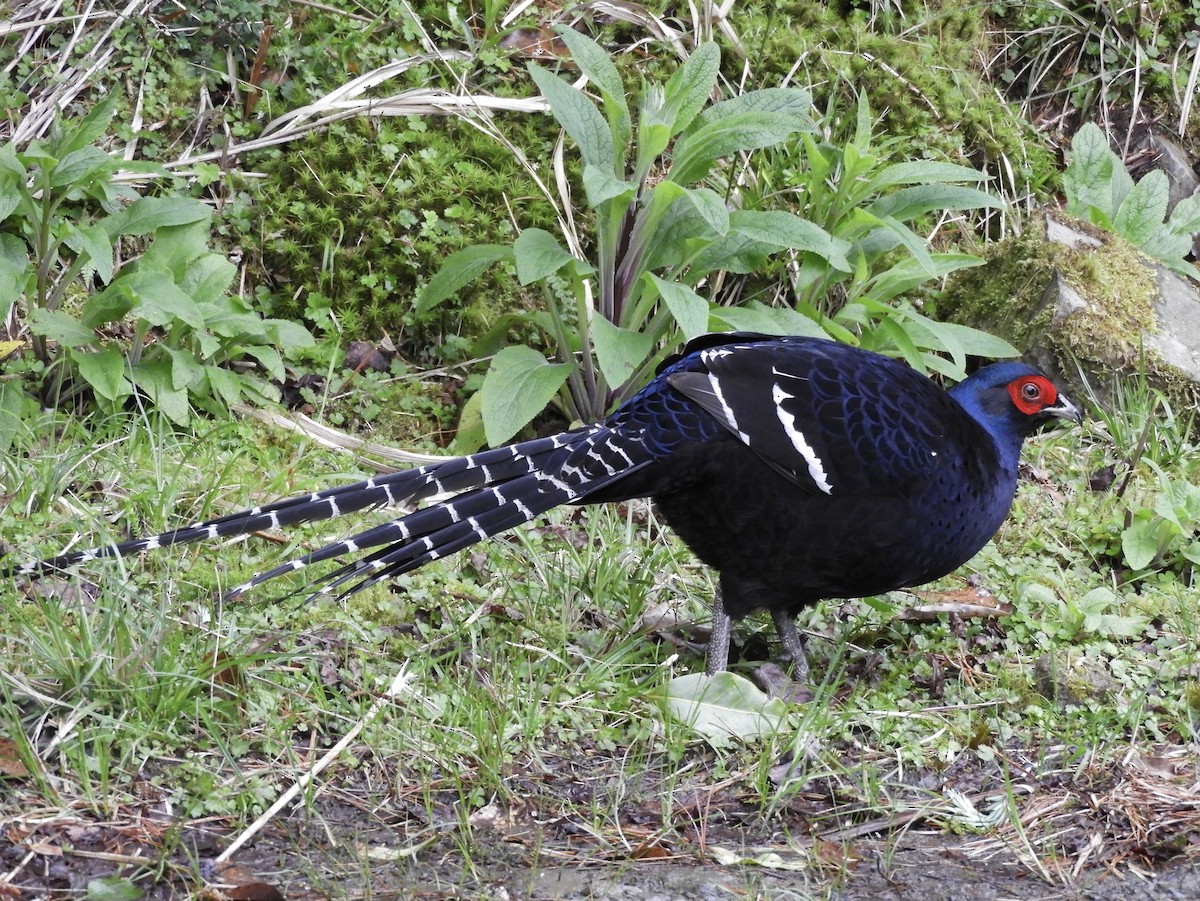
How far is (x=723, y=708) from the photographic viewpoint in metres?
4.05

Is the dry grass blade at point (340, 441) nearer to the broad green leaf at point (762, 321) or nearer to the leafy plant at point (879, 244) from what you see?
the broad green leaf at point (762, 321)

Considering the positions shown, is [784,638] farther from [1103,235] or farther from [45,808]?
[1103,235]

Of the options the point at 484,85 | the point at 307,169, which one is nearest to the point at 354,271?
the point at 307,169

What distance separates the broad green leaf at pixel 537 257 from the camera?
5.09 meters

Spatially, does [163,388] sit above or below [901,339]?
above

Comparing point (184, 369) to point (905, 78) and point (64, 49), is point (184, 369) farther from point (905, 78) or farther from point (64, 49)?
point (905, 78)

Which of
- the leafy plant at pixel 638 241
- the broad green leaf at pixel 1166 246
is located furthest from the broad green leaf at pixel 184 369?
the broad green leaf at pixel 1166 246

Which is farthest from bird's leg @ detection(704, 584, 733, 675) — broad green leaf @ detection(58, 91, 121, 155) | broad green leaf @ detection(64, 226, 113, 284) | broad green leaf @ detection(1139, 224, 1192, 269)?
broad green leaf @ detection(1139, 224, 1192, 269)

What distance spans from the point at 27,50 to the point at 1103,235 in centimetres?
557

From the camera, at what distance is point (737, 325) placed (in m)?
5.52

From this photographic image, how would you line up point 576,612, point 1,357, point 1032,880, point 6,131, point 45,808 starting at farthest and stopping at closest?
1. point 6,131
2. point 1,357
3. point 576,612
4. point 1032,880
5. point 45,808

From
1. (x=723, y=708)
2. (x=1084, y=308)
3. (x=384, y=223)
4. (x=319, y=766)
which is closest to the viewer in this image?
(x=319, y=766)

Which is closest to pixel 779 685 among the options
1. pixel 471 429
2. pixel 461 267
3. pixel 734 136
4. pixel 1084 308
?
pixel 471 429

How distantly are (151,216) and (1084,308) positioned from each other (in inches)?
176
